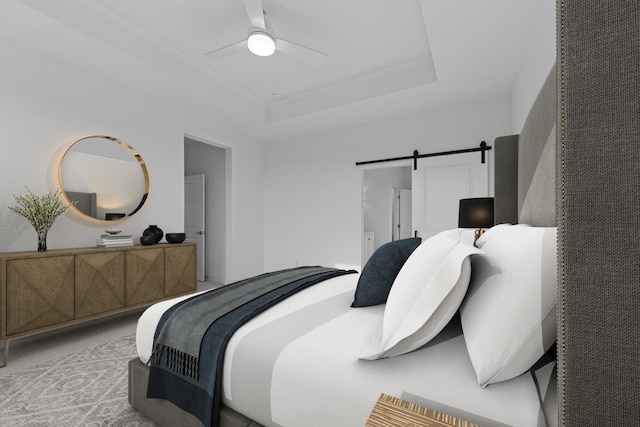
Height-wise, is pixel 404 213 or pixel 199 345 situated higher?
pixel 404 213

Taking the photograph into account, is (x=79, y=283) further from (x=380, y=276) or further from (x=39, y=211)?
(x=380, y=276)

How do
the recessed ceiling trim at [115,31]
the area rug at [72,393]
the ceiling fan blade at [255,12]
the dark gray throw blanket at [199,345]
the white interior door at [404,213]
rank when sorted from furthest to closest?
the white interior door at [404,213] → the recessed ceiling trim at [115,31] → the ceiling fan blade at [255,12] → the area rug at [72,393] → the dark gray throw blanket at [199,345]

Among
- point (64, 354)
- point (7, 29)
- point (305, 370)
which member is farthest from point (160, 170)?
point (305, 370)

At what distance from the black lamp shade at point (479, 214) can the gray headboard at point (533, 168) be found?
0.10 meters

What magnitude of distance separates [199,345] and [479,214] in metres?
2.43

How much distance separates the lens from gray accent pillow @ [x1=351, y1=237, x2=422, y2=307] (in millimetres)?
1438

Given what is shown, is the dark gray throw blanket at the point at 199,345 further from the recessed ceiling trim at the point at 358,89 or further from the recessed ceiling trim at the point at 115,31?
the recessed ceiling trim at the point at 358,89

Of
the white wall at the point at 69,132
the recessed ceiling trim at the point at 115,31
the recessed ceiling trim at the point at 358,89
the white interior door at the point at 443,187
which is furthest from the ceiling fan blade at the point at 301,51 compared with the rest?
the white interior door at the point at 443,187

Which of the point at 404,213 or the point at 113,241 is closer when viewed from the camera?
the point at 113,241

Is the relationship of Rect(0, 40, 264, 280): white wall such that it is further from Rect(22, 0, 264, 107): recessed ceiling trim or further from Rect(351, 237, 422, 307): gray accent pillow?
Rect(351, 237, 422, 307): gray accent pillow

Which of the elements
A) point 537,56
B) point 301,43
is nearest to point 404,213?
point 301,43

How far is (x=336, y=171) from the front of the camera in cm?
490

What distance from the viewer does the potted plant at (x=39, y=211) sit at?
100.0 inches

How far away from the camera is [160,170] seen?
3.76 m
